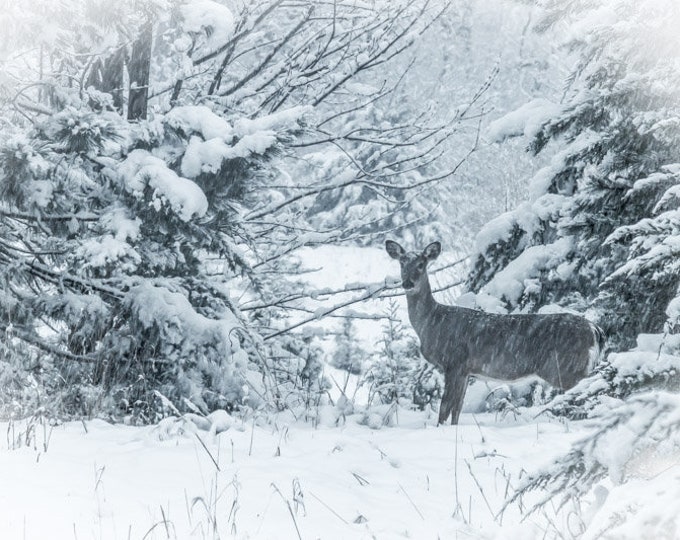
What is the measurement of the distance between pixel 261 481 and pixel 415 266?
4617 mm

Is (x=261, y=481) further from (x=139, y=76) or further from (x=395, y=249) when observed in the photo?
(x=139, y=76)

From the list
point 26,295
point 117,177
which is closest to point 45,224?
point 26,295

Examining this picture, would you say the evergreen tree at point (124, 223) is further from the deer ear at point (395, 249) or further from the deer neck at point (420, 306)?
the deer neck at point (420, 306)

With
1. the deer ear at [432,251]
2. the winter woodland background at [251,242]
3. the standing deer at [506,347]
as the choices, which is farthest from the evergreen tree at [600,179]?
the deer ear at [432,251]

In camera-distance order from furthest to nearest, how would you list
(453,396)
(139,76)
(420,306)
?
(420,306) → (139,76) → (453,396)

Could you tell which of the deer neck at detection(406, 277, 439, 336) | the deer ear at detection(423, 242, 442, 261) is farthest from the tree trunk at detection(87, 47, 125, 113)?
the deer neck at detection(406, 277, 439, 336)

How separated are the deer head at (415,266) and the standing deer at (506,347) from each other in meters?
0.05

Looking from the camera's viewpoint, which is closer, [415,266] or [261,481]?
[261,481]

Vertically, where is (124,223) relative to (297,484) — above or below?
above

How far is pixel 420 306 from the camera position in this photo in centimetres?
844

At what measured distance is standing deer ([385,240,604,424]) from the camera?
24.2ft

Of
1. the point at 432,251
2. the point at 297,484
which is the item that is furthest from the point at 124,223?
the point at 432,251

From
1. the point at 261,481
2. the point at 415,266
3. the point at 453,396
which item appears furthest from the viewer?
the point at 415,266

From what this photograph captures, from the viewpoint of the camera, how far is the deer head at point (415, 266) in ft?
27.0
